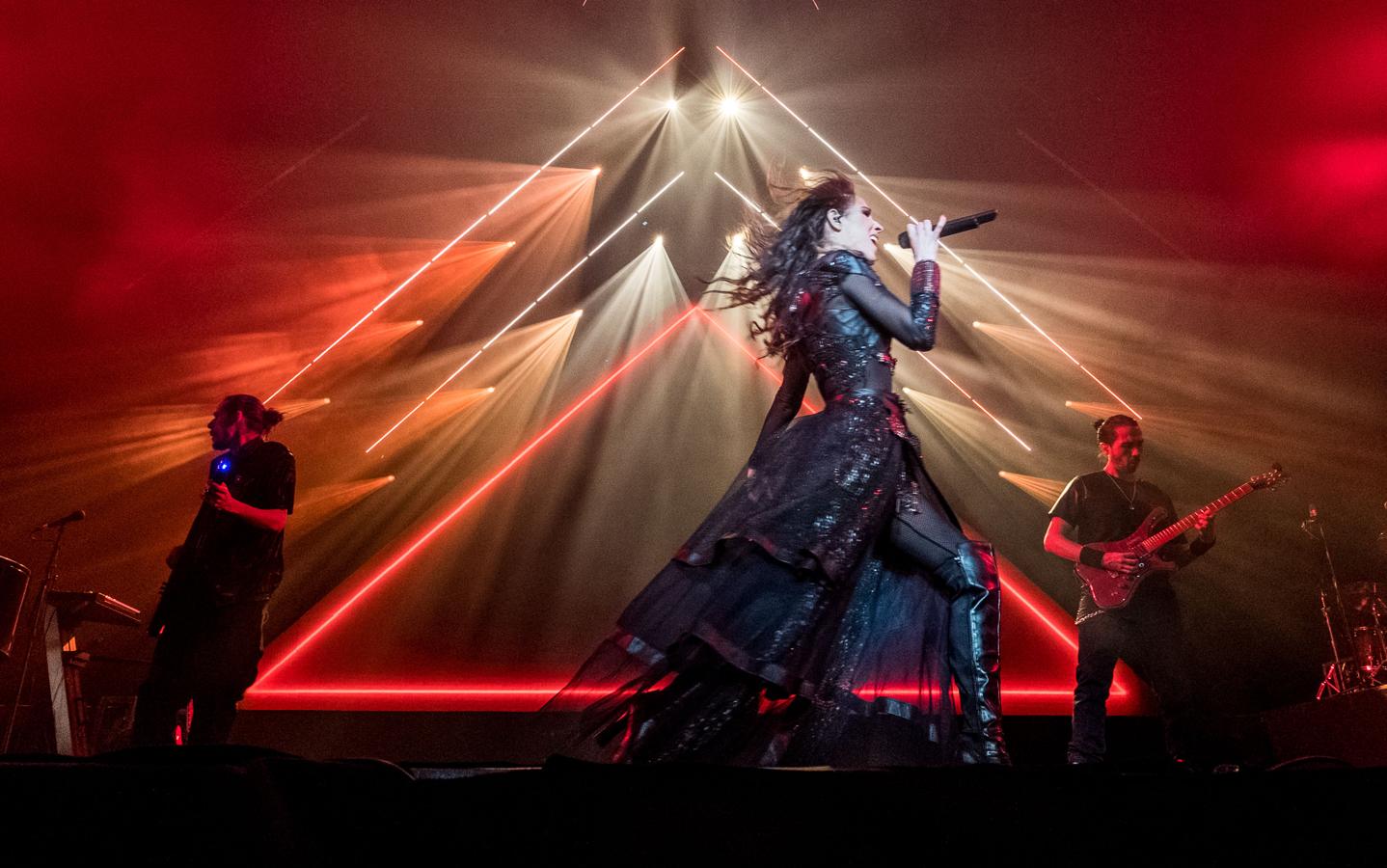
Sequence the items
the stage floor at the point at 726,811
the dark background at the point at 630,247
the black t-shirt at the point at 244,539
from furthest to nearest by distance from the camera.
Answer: the dark background at the point at 630,247, the black t-shirt at the point at 244,539, the stage floor at the point at 726,811

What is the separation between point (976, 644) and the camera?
2.18 meters

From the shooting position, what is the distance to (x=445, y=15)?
15.3 feet

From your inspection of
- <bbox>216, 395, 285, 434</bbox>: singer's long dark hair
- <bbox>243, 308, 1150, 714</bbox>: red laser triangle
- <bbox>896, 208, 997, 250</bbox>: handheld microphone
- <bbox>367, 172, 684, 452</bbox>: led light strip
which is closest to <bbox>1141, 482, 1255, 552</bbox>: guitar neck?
<bbox>243, 308, 1150, 714</bbox>: red laser triangle

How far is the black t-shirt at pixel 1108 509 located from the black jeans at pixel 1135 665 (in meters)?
0.24

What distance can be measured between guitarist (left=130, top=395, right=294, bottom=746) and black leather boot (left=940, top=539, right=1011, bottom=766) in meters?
2.78

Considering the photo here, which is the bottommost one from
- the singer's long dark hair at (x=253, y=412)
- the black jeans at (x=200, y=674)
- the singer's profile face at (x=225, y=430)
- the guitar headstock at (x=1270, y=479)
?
the black jeans at (x=200, y=674)

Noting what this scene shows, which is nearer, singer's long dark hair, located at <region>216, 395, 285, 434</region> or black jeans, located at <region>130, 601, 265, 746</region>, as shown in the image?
black jeans, located at <region>130, 601, 265, 746</region>

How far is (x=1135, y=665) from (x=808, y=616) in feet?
10.4

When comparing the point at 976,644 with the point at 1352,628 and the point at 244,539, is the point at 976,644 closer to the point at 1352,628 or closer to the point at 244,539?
the point at 244,539

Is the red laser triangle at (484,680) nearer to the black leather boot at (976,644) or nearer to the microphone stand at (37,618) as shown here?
the microphone stand at (37,618)

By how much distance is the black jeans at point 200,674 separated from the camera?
3.34 meters

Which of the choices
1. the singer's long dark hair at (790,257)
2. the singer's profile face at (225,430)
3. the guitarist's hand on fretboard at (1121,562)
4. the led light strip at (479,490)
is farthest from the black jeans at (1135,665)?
the singer's profile face at (225,430)

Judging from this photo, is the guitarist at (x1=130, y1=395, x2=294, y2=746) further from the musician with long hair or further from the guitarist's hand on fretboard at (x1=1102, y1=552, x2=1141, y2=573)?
A: the guitarist's hand on fretboard at (x1=1102, y1=552, x2=1141, y2=573)

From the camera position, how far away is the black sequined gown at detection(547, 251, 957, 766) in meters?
2.03
